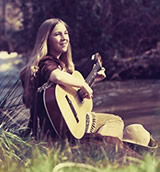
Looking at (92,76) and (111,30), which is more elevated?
(92,76)

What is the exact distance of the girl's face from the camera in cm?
396

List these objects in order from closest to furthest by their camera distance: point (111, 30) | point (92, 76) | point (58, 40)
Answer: point (58, 40), point (92, 76), point (111, 30)

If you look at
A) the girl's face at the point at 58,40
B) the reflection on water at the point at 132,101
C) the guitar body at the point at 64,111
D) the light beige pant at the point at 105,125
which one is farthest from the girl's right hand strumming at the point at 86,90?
the reflection on water at the point at 132,101

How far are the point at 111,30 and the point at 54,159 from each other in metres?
5.67

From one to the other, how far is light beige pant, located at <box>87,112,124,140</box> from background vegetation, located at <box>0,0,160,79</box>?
12.8ft

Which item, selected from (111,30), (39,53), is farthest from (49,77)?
(111,30)

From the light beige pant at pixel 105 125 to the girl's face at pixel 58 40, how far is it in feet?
1.92

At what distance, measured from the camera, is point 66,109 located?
3.75 m

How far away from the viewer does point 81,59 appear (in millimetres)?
8336

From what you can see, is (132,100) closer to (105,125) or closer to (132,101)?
(132,101)

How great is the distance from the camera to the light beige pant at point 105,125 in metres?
3.96

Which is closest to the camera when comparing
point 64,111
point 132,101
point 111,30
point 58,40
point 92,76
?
point 64,111

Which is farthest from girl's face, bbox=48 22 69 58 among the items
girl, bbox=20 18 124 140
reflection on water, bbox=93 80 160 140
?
reflection on water, bbox=93 80 160 140

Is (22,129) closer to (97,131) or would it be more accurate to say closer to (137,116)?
(97,131)
